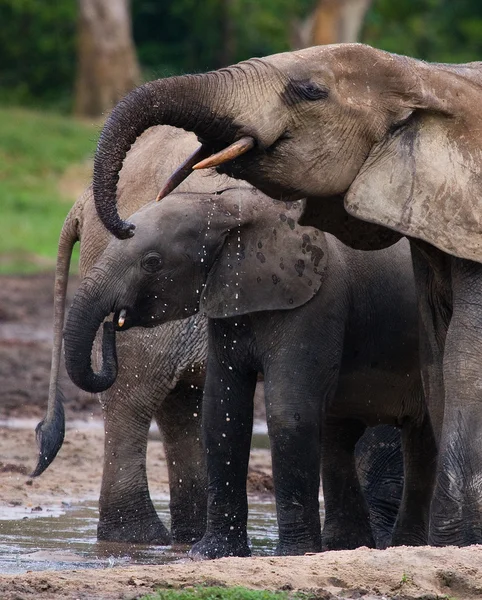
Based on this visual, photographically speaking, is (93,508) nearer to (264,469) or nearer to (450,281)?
(264,469)

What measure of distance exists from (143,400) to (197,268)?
3.53 ft

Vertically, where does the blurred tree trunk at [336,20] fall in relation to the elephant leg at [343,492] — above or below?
above

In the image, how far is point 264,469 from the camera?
9602 mm

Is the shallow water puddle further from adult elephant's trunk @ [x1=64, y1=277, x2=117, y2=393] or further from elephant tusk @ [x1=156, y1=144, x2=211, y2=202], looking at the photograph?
elephant tusk @ [x1=156, y1=144, x2=211, y2=202]

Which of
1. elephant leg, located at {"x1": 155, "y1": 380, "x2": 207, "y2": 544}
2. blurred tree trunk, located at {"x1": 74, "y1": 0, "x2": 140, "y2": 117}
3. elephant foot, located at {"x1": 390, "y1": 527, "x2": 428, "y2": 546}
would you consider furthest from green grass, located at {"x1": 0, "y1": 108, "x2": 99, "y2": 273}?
elephant foot, located at {"x1": 390, "y1": 527, "x2": 428, "y2": 546}

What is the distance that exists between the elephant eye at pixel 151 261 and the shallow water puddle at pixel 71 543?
116 centimetres

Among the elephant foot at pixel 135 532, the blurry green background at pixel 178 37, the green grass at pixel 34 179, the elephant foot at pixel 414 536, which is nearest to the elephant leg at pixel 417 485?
the elephant foot at pixel 414 536

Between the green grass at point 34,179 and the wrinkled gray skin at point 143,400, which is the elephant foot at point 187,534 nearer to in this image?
the wrinkled gray skin at point 143,400

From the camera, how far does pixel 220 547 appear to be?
6.75 m

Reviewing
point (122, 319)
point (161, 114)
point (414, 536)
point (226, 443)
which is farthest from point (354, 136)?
point (414, 536)

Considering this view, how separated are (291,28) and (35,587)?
2703cm

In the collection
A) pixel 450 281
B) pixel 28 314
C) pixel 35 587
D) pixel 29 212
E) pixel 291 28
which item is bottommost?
pixel 35 587

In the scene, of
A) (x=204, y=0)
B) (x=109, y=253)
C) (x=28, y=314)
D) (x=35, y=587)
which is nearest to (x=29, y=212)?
(x=28, y=314)

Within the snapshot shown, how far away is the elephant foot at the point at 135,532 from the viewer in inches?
292
